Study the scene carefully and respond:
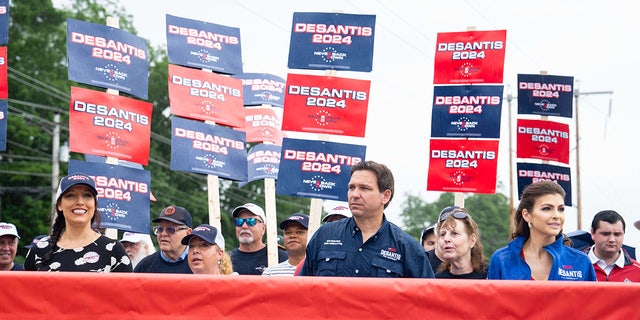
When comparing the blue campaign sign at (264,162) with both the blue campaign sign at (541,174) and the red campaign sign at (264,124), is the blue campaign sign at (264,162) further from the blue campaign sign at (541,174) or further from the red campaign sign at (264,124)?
the blue campaign sign at (541,174)

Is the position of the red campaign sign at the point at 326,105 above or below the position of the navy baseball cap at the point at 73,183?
above

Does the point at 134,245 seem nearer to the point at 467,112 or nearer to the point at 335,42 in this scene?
the point at 335,42

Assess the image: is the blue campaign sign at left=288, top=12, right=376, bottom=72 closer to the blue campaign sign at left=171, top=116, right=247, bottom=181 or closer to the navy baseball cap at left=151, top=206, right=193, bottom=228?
the blue campaign sign at left=171, top=116, right=247, bottom=181

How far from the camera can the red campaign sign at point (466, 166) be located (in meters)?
10.0

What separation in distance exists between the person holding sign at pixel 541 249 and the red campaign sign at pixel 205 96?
520 centimetres

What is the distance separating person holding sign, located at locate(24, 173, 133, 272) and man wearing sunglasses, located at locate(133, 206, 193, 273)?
185cm

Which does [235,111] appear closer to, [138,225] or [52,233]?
[138,225]

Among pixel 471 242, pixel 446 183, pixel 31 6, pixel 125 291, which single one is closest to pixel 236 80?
pixel 446 183

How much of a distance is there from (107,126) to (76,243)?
3.90m

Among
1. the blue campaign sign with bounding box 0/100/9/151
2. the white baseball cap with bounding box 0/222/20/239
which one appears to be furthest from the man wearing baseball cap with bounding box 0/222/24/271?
the blue campaign sign with bounding box 0/100/9/151

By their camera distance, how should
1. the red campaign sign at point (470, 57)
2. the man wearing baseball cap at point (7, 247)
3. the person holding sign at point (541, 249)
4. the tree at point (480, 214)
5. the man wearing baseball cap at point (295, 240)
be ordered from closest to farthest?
the person holding sign at point (541, 249) → the man wearing baseball cap at point (295, 240) → the man wearing baseball cap at point (7, 247) → the red campaign sign at point (470, 57) → the tree at point (480, 214)

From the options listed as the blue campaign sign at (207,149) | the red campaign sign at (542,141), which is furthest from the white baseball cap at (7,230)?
the red campaign sign at (542,141)

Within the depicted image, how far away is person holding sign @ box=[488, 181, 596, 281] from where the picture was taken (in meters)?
5.28

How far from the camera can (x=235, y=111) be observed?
10.3m
